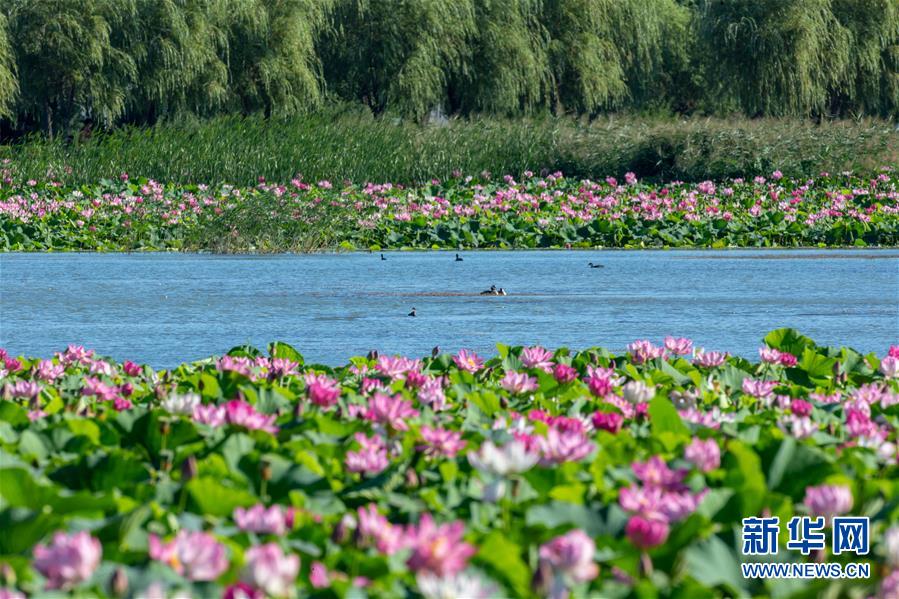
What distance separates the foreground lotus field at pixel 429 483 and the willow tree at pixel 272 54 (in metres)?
35.8

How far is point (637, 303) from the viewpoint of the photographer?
1294 centimetres

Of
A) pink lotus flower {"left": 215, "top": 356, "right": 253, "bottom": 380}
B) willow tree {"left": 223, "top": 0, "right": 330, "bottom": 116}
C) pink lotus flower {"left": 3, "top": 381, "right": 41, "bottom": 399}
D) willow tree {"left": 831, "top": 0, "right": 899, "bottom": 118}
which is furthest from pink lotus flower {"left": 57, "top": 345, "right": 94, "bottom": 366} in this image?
willow tree {"left": 831, "top": 0, "right": 899, "bottom": 118}

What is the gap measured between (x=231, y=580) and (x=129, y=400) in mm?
2806

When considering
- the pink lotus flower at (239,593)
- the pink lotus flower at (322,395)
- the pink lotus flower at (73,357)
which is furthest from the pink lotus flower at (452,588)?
the pink lotus flower at (73,357)

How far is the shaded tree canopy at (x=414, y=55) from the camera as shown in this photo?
129 feet

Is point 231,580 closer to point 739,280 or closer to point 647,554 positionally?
point 647,554

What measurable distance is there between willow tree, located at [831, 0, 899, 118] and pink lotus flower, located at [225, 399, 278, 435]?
3798 centimetres

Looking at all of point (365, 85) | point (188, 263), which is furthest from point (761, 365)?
point (365, 85)

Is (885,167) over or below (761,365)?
below

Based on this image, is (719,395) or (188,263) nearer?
(719,395)

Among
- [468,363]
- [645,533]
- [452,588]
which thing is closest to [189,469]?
[645,533]

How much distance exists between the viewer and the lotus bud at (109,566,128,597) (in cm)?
249

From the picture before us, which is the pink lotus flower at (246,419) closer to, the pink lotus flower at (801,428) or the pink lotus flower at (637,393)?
the pink lotus flower at (637,393)

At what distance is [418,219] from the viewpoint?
2297 cm
